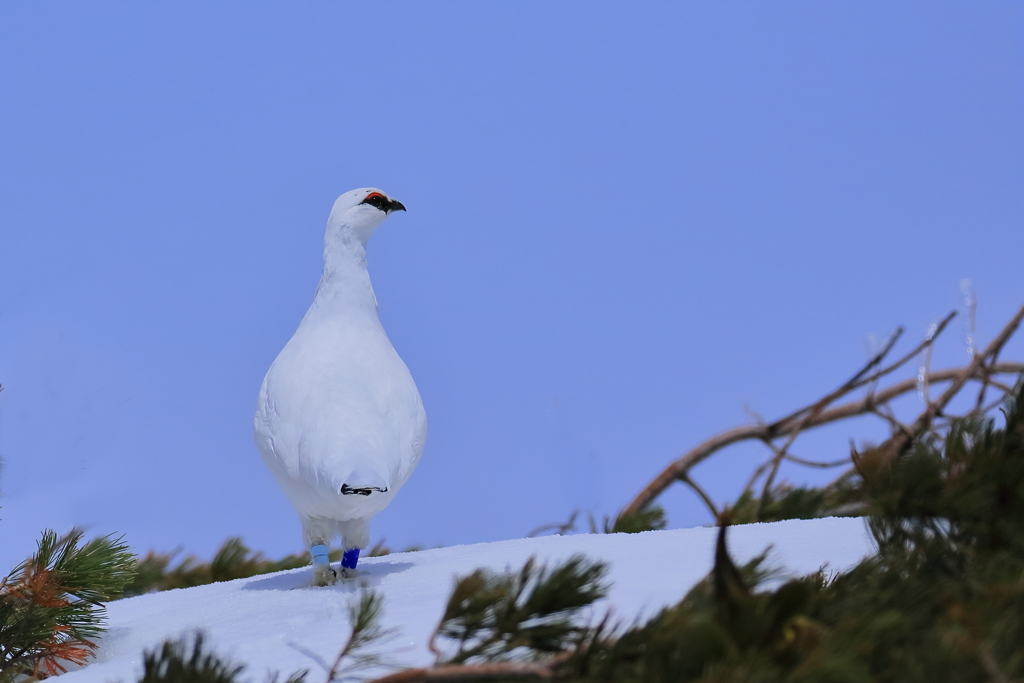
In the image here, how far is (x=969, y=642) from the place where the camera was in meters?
1.22

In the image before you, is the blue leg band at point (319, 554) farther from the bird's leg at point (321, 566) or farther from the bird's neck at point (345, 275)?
the bird's neck at point (345, 275)

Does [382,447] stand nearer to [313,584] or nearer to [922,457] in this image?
[313,584]

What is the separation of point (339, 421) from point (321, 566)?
1.87ft

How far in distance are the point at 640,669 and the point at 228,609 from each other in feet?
7.11

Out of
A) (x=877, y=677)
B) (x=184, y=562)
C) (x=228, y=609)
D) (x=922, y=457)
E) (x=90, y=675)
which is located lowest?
(x=877, y=677)

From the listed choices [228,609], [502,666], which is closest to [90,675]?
[228,609]

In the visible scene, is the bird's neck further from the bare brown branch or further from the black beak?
the bare brown branch

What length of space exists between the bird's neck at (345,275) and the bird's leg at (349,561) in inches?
43.8

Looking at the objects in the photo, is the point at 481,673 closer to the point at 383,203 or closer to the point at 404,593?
the point at 404,593

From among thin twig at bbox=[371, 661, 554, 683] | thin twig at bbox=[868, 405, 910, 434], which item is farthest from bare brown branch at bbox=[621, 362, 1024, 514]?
thin twig at bbox=[371, 661, 554, 683]

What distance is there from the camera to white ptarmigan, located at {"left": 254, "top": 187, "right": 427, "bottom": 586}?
3.21 meters

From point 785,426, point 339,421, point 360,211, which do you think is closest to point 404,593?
point 339,421

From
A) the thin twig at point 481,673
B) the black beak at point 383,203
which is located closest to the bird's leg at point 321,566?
the black beak at point 383,203

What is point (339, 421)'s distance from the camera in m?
3.33
